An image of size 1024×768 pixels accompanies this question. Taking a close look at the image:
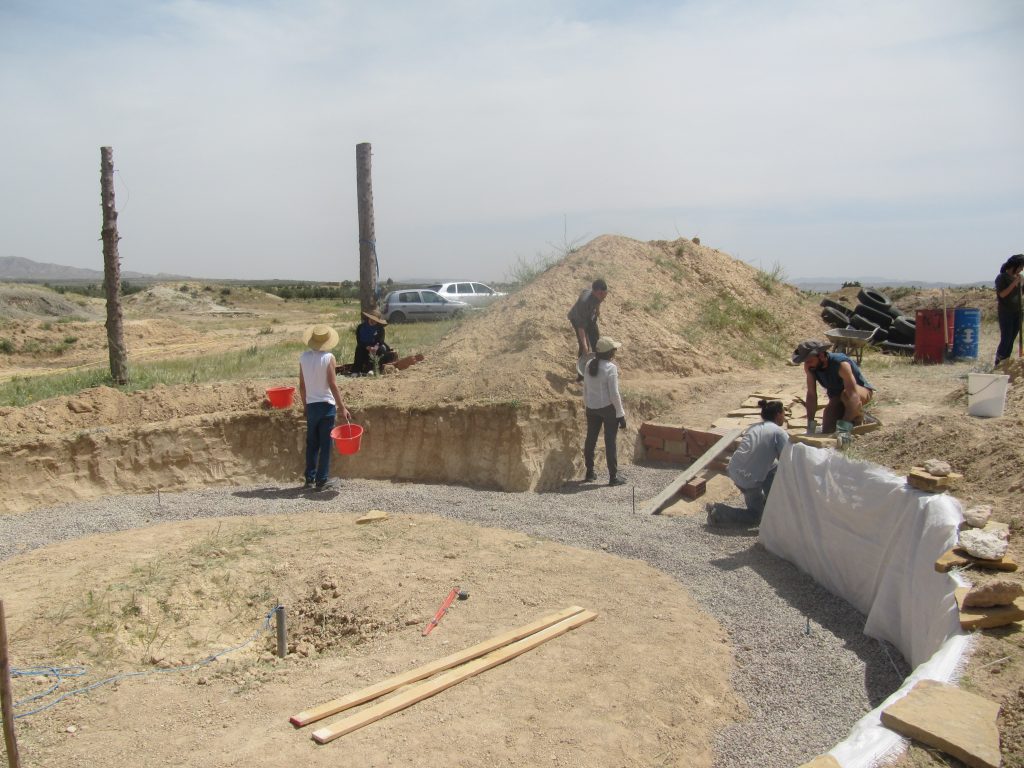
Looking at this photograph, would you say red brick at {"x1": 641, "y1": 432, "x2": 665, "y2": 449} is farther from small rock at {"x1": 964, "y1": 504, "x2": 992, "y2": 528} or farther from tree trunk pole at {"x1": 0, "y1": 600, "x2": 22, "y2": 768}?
tree trunk pole at {"x1": 0, "y1": 600, "x2": 22, "y2": 768}

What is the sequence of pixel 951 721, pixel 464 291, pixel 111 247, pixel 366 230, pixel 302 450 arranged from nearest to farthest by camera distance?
pixel 951 721 → pixel 302 450 → pixel 111 247 → pixel 366 230 → pixel 464 291

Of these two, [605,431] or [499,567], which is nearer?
[499,567]

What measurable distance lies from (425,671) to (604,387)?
4.53 m

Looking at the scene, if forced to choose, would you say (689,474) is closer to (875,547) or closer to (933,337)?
(875,547)

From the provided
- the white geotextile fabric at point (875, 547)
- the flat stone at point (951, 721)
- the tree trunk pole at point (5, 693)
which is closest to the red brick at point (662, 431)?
the white geotextile fabric at point (875, 547)

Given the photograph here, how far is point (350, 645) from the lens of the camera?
17.3 ft

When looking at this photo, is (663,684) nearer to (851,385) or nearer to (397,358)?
(851,385)

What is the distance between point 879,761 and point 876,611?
199 cm

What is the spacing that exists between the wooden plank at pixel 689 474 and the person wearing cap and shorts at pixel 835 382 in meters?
1.46

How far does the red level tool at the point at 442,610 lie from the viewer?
510 cm

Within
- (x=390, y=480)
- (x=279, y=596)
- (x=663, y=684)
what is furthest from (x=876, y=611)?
(x=390, y=480)

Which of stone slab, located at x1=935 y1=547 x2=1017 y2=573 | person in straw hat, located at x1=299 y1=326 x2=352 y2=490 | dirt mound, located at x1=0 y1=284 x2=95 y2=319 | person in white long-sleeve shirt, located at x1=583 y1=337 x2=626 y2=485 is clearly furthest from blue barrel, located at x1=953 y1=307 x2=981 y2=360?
dirt mound, located at x1=0 y1=284 x2=95 y2=319

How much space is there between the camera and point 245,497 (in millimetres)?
8320

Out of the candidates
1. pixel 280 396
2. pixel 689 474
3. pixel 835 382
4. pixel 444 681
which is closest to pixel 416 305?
pixel 280 396
